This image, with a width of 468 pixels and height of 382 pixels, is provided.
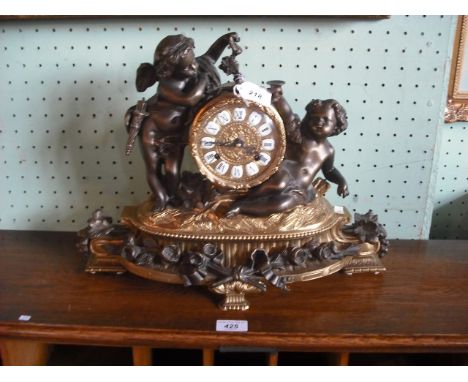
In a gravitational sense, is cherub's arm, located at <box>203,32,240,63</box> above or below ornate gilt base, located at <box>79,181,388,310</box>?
above

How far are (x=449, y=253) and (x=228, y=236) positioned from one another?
618 mm

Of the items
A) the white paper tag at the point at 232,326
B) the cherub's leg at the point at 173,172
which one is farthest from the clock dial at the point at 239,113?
the white paper tag at the point at 232,326

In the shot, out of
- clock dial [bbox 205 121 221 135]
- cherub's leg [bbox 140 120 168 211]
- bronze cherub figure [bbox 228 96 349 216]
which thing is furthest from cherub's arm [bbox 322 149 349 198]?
cherub's leg [bbox 140 120 168 211]

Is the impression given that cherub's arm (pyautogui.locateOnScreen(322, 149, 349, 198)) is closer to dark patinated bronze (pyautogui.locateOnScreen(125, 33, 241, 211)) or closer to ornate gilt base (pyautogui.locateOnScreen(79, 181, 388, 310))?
ornate gilt base (pyautogui.locateOnScreen(79, 181, 388, 310))

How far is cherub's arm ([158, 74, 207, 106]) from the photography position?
3.09 feet

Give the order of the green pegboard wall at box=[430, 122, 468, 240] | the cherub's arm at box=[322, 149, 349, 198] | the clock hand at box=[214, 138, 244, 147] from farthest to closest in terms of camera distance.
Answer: the green pegboard wall at box=[430, 122, 468, 240], the cherub's arm at box=[322, 149, 349, 198], the clock hand at box=[214, 138, 244, 147]

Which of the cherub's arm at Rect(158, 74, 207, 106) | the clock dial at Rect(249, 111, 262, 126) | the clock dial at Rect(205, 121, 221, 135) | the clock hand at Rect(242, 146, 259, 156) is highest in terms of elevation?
the cherub's arm at Rect(158, 74, 207, 106)

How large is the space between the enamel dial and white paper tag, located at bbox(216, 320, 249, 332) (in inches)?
10.9

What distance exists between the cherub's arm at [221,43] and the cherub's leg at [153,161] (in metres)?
0.21

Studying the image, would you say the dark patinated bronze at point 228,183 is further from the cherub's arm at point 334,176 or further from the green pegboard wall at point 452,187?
the green pegboard wall at point 452,187

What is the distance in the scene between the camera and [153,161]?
39.1 inches

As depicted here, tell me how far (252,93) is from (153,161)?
0.26 metres

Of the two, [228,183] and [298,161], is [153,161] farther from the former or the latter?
[298,161]

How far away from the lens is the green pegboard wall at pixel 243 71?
1.16m
